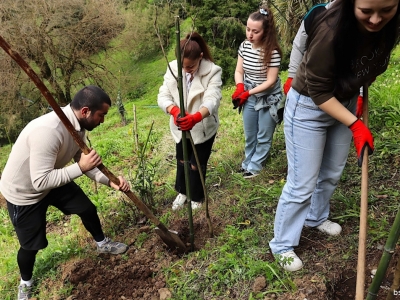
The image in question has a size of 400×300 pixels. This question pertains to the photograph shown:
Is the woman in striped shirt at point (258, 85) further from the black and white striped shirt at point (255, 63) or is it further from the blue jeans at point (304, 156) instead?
the blue jeans at point (304, 156)

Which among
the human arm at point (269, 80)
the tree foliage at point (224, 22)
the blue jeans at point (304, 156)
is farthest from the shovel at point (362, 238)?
the tree foliage at point (224, 22)

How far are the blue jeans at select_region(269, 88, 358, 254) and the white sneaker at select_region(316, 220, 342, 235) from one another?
32cm

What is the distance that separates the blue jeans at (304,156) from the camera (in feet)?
6.68

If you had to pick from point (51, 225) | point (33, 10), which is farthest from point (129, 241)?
point (33, 10)

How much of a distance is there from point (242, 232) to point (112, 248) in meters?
1.08

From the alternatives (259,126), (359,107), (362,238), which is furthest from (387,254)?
(259,126)

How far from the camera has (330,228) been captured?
8.61 ft

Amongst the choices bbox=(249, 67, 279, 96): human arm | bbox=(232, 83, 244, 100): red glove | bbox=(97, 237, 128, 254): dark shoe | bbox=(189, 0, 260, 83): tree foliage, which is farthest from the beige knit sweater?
bbox=(189, 0, 260, 83): tree foliage

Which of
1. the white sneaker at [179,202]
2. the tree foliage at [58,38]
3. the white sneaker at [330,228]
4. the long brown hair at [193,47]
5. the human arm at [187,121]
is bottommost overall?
the tree foliage at [58,38]

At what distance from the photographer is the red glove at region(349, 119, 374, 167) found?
174cm

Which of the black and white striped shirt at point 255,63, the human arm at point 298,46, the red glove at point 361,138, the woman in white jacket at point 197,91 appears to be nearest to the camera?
the red glove at point 361,138

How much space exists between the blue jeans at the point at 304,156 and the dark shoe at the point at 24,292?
1853mm

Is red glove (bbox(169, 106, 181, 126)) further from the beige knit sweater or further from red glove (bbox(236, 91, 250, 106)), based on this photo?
red glove (bbox(236, 91, 250, 106))

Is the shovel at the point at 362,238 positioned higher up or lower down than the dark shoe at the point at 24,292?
higher up
